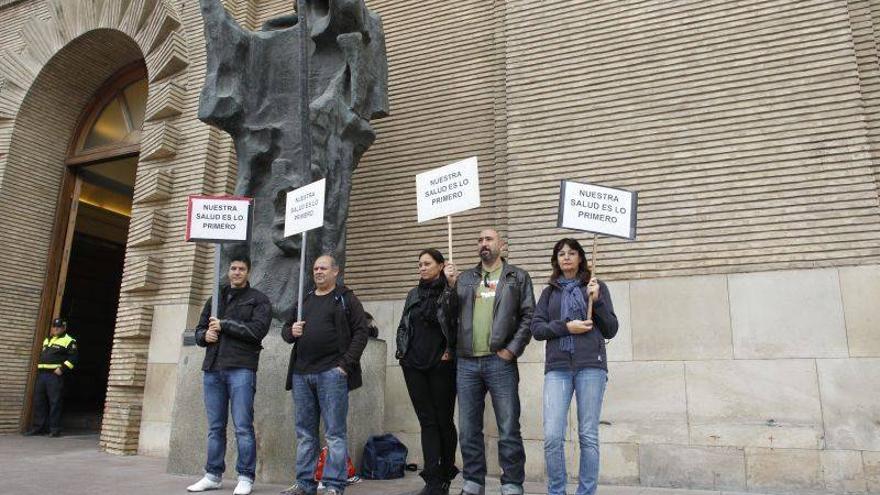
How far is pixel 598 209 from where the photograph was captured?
4.85m

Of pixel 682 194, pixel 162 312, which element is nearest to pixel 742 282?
pixel 682 194

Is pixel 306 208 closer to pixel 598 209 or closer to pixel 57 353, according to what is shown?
pixel 598 209

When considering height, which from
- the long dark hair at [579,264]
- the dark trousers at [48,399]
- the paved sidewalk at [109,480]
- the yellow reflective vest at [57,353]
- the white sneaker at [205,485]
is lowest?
the paved sidewalk at [109,480]

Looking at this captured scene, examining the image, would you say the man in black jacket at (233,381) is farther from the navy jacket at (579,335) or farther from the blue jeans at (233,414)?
the navy jacket at (579,335)

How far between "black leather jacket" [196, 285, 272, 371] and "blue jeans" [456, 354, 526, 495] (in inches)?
65.4

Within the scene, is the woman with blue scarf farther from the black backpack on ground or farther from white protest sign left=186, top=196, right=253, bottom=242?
white protest sign left=186, top=196, right=253, bottom=242

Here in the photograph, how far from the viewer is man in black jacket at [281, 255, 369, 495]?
491cm

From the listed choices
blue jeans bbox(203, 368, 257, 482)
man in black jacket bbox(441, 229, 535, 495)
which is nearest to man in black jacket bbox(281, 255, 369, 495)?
blue jeans bbox(203, 368, 257, 482)

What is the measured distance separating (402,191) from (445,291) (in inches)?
145

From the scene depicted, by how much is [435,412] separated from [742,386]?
2.87 meters

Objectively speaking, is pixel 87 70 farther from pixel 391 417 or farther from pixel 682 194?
pixel 682 194

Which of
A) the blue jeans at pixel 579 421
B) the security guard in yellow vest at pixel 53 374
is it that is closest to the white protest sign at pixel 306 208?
the blue jeans at pixel 579 421

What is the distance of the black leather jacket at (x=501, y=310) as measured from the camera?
4.77 m

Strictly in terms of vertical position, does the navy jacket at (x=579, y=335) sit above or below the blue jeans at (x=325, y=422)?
above
